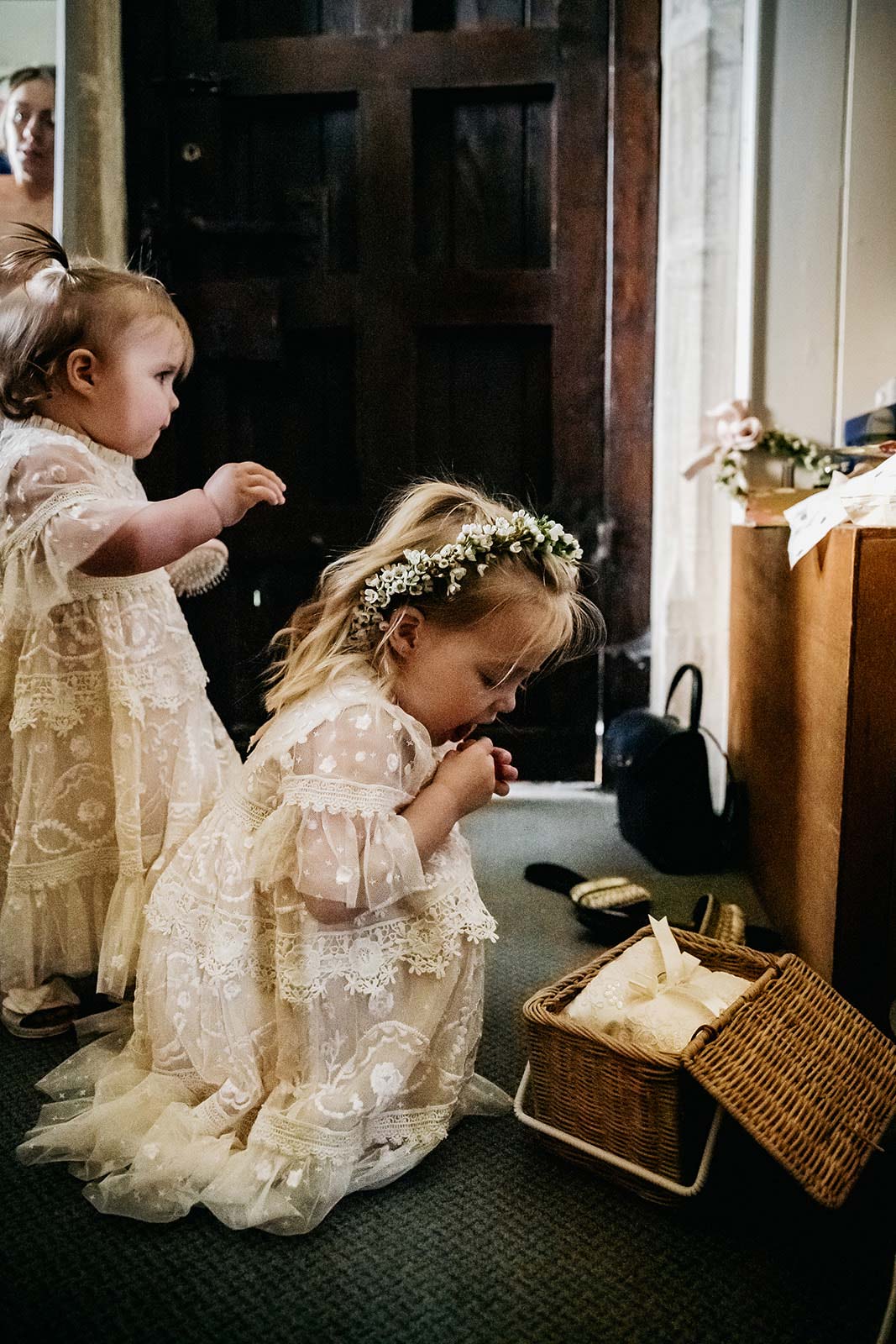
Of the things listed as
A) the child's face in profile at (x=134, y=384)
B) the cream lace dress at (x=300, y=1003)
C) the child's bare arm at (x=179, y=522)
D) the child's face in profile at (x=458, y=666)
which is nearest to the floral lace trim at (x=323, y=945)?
the cream lace dress at (x=300, y=1003)

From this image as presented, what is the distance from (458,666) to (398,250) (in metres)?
1.60

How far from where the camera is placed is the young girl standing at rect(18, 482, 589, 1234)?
45.8 inches

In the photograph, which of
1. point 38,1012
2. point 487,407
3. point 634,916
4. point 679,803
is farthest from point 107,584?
point 487,407

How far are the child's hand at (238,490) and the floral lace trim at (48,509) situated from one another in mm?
146

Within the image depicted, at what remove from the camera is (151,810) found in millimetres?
1536

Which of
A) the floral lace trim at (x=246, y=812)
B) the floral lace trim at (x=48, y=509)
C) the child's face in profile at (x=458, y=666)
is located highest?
the floral lace trim at (x=48, y=509)

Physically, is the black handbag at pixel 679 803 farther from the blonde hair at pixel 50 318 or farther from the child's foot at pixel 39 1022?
the blonde hair at pixel 50 318

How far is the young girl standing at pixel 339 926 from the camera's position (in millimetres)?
1163

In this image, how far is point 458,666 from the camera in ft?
4.22

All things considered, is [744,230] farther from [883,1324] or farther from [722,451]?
[883,1324]

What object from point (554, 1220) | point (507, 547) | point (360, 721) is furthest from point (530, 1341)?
point (507, 547)

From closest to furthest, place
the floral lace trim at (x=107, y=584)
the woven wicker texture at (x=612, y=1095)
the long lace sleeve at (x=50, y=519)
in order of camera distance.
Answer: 1. the woven wicker texture at (x=612, y=1095)
2. the long lace sleeve at (x=50, y=519)
3. the floral lace trim at (x=107, y=584)

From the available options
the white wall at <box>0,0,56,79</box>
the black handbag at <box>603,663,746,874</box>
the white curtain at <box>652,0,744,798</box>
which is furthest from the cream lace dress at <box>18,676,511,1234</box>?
the white wall at <box>0,0,56,79</box>

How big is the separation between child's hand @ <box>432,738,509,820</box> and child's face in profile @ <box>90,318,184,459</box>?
2.20 ft
